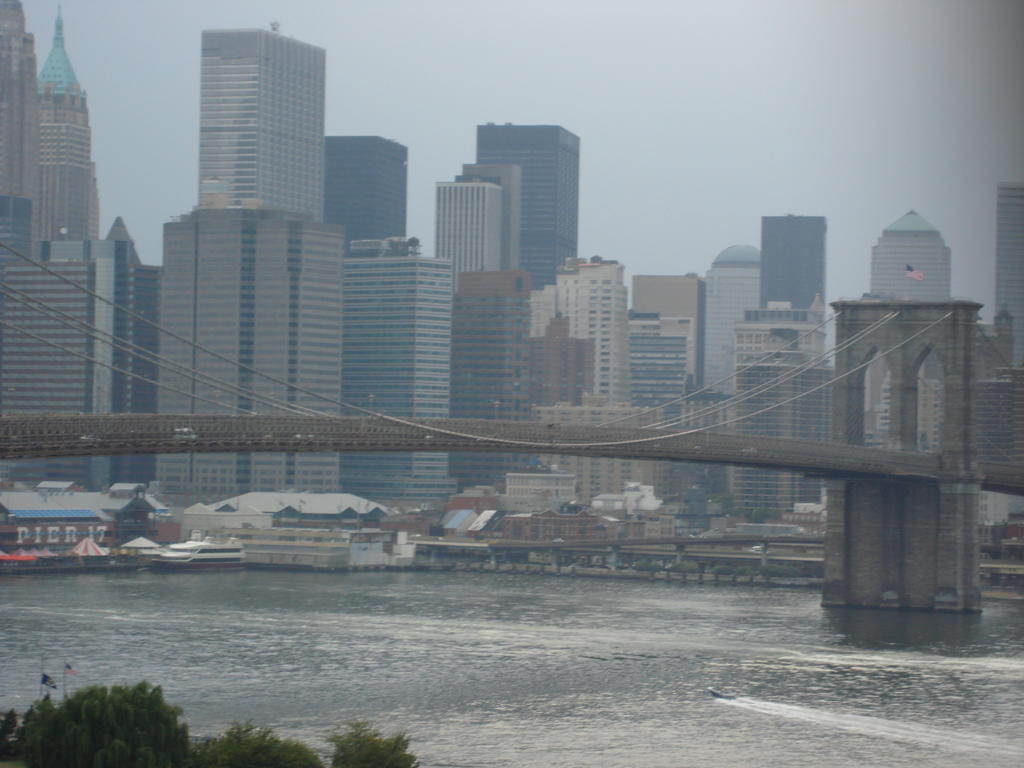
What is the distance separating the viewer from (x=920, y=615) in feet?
216

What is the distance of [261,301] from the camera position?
149250mm

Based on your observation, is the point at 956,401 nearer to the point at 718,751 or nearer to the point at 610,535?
the point at 718,751

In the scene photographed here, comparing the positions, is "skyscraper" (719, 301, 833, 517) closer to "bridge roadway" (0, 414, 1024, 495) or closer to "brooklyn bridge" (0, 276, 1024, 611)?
"brooklyn bridge" (0, 276, 1024, 611)

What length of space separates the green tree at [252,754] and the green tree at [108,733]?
0.40m

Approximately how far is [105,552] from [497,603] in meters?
32.5

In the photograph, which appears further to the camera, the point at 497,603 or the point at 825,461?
the point at 497,603

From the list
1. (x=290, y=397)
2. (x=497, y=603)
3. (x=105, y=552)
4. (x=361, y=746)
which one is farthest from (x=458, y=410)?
(x=361, y=746)

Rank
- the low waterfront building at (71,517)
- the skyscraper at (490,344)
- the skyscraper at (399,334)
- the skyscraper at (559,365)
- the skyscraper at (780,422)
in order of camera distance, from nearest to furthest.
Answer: the low waterfront building at (71,517), the skyscraper at (780,422), the skyscraper at (399,334), the skyscraper at (490,344), the skyscraper at (559,365)

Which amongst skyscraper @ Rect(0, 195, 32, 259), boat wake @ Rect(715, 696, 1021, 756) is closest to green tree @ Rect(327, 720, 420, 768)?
boat wake @ Rect(715, 696, 1021, 756)

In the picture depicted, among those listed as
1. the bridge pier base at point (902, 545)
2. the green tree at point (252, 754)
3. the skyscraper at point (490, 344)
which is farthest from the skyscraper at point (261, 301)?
the green tree at point (252, 754)

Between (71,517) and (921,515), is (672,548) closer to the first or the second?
(71,517)

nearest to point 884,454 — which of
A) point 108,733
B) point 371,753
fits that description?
point 371,753

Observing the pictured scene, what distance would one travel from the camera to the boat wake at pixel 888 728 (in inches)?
1532

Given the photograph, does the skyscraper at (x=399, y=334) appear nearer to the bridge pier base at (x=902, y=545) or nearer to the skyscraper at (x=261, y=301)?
the skyscraper at (x=261, y=301)
